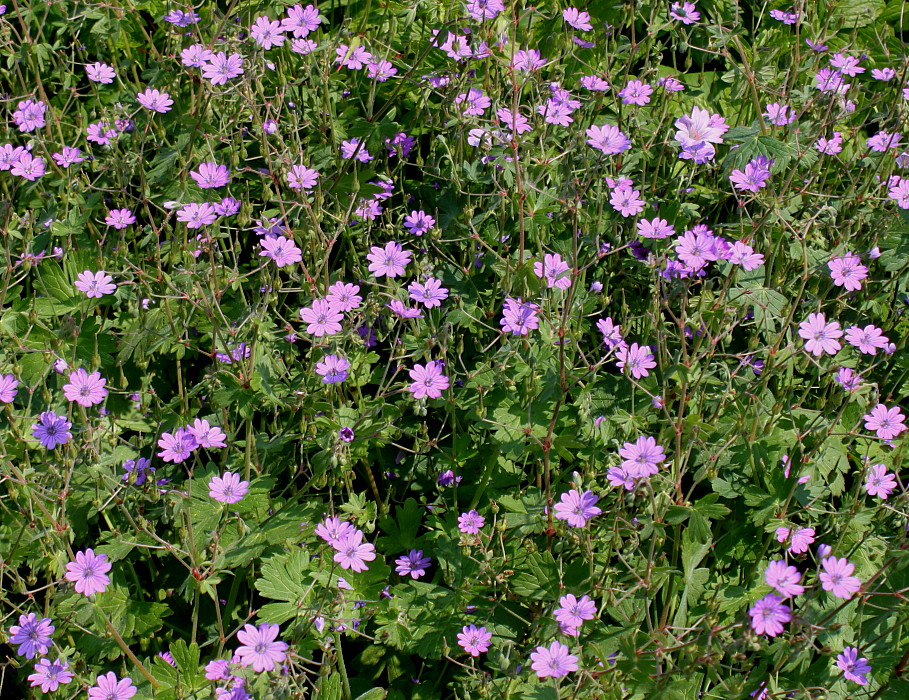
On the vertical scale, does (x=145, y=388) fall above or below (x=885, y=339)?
below

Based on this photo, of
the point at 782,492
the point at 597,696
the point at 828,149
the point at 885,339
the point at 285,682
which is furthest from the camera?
the point at 828,149

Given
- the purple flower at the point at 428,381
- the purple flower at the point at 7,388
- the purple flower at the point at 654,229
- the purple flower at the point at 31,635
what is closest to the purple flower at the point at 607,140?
the purple flower at the point at 654,229

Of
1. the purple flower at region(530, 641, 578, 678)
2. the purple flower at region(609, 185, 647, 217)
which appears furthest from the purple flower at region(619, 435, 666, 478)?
the purple flower at region(609, 185, 647, 217)

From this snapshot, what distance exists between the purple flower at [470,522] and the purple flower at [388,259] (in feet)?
2.67

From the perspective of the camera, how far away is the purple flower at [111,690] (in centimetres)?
229

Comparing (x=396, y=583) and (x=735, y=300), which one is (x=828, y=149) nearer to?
(x=735, y=300)

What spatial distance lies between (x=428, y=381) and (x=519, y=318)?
1.12 ft

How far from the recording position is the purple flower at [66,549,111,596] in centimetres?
236

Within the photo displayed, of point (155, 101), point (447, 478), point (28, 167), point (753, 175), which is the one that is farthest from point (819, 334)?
point (28, 167)

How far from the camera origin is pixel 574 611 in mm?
2389

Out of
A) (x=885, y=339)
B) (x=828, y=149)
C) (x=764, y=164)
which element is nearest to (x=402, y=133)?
(x=764, y=164)

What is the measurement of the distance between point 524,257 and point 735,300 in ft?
2.30

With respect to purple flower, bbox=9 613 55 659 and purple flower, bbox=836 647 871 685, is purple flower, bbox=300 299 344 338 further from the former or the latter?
purple flower, bbox=836 647 871 685

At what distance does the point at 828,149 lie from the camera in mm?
3326
